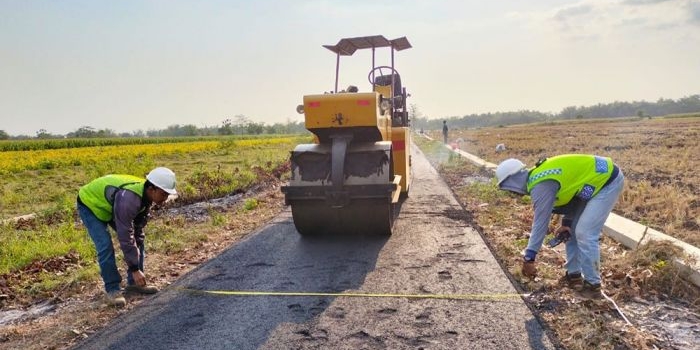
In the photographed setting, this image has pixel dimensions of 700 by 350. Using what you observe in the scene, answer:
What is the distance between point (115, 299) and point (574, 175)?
Answer: 445 centimetres

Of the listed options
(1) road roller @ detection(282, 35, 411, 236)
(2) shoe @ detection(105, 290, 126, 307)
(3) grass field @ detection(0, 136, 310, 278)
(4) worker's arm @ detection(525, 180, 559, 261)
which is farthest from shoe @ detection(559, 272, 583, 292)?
(3) grass field @ detection(0, 136, 310, 278)

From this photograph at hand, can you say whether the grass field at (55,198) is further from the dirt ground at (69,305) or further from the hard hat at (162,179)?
the hard hat at (162,179)

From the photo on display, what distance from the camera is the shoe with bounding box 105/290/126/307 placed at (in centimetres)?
490

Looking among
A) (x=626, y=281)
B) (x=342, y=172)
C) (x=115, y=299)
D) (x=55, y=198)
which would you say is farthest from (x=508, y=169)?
(x=55, y=198)

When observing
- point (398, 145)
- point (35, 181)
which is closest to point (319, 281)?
point (398, 145)

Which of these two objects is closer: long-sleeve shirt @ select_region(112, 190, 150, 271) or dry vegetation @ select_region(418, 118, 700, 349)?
dry vegetation @ select_region(418, 118, 700, 349)

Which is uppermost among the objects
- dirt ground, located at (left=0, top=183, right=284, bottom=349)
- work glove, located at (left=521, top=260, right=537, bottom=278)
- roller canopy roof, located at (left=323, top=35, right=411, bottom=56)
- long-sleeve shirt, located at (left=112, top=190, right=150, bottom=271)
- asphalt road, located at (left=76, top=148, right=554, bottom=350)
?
roller canopy roof, located at (left=323, top=35, right=411, bottom=56)

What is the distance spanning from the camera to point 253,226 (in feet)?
28.4

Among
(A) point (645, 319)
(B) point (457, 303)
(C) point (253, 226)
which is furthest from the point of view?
(C) point (253, 226)

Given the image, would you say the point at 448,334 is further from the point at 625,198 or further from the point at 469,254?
the point at 625,198

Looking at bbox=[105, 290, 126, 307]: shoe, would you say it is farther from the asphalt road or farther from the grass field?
the grass field

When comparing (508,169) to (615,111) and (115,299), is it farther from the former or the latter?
(615,111)

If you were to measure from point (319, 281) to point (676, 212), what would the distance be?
5571 mm

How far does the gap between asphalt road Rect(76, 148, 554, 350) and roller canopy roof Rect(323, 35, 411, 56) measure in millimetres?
3842
